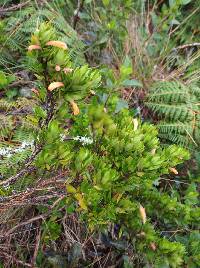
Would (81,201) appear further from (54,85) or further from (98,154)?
(54,85)

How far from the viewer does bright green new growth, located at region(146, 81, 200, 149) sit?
8.93 feet

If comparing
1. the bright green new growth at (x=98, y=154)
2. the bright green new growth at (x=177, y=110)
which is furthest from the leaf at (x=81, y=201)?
the bright green new growth at (x=177, y=110)

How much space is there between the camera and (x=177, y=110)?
9.28 ft

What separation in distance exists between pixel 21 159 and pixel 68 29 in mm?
1201

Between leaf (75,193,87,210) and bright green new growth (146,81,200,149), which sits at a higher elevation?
leaf (75,193,87,210)

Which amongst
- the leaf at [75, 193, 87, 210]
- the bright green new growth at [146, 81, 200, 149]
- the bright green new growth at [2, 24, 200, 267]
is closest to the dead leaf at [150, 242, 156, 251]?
the bright green new growth at [2, 24, 200, 267]

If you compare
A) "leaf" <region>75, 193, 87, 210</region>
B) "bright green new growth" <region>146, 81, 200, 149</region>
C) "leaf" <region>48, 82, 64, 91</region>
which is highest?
"leaf" <region>48, 82, 64, 91</region>

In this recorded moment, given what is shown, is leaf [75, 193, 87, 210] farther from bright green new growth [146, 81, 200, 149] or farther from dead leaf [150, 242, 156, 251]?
bright green new growth [146, 81, 200, 149]

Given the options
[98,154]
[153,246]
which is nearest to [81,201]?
[98,154]

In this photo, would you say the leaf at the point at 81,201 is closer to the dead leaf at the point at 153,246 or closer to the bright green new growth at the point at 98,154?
the bright green new growth at the point at 98,154

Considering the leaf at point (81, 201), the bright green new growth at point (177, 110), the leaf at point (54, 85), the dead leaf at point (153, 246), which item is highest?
the leaf at point (54, 85)

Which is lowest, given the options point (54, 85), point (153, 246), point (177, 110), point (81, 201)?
point (153, 246)

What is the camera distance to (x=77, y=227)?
2250 mm

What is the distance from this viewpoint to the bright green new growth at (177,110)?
8.93 feet
